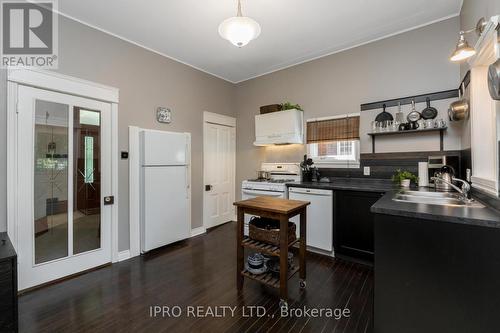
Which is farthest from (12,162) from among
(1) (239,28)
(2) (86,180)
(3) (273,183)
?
(3) (273,183)

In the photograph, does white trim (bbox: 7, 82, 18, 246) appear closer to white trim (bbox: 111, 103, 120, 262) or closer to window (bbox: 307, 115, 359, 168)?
white trim (bbox: 111, 103, 120, 262)

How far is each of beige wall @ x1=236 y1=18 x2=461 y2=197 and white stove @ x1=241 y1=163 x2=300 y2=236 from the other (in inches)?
7.0

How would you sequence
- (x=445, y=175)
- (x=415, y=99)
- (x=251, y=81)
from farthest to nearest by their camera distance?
(x=251, y=81), (x=415, y=99), (x=445, y=175)

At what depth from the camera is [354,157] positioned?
3.40 m

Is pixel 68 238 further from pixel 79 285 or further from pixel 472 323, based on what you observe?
pixel 472 323

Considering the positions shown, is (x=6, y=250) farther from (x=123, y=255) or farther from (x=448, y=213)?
(x=448, y=213)

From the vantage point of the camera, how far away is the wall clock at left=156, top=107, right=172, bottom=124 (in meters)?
3.44

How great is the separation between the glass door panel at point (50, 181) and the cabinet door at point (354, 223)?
3.22m

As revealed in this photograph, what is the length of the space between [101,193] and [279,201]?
2.20 m

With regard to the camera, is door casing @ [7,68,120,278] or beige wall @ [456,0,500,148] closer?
beige wall @ [456,0,500,148]

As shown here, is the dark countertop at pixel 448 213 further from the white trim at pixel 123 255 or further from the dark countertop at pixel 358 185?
the white trim at pixel 123 255

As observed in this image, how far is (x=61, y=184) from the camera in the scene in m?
2.53

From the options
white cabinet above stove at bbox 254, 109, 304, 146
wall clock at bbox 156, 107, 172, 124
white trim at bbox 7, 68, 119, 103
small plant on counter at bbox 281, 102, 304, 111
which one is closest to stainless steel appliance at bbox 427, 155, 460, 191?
white cabinet above stove at bbox 254, 109, 304, 146

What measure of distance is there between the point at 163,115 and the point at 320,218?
2.75 metres
